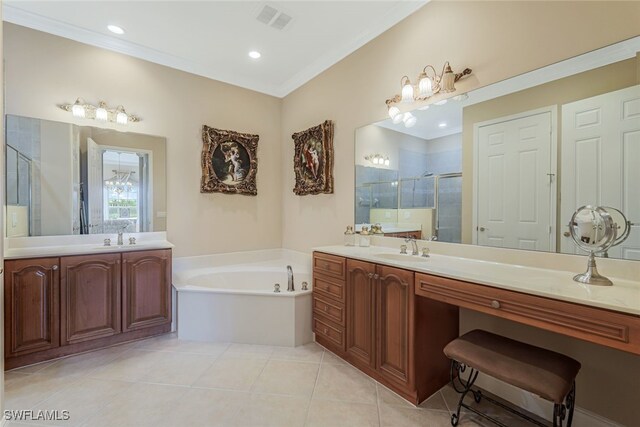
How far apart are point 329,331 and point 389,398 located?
0.71 m

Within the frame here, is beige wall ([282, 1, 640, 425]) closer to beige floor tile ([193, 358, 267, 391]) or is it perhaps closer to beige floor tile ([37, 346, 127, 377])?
beige floor tile ([193, 358, 267, 391])

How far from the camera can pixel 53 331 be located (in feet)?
7.14

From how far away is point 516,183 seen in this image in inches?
66.7

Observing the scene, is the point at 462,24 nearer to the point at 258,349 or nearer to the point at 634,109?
the point at 634,109

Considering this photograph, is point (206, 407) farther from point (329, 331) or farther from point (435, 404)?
point (435, 404)

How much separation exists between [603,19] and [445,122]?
89 centimetres

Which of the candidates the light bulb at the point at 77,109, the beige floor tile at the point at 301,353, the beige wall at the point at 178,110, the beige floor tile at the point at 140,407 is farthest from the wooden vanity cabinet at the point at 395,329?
the light bulb at the point at 77,109

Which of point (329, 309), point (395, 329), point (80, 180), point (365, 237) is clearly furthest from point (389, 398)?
point (80, 180)

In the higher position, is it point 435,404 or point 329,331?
point 329,331

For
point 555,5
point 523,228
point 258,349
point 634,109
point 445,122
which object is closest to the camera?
point 634,109

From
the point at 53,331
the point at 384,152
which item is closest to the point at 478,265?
the point at 384,152

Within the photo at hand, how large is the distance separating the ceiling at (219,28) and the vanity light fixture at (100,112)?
23.8 inches

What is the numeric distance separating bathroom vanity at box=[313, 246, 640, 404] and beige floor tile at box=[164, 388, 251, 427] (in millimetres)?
892

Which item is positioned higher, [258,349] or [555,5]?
[555,5]
